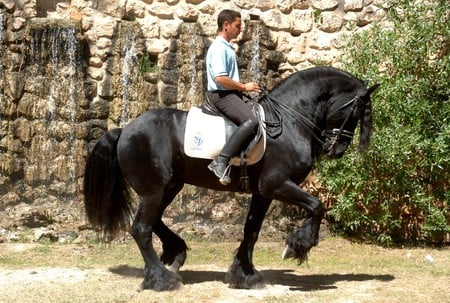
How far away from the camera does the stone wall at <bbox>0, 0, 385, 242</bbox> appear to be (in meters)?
11.2

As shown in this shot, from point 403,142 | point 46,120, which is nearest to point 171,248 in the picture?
point 403,142

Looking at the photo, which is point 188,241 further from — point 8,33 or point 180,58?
point 8,33

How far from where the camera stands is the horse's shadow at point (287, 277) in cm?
789

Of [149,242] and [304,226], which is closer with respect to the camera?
[304,226]

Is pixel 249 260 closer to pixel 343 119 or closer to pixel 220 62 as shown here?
pixel 343 119

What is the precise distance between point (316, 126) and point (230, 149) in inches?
38.2

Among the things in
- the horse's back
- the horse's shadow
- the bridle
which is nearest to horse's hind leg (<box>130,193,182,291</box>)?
the horse's back

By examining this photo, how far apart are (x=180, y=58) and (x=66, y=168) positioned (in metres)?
2.40

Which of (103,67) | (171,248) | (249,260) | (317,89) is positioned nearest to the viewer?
(317,89)

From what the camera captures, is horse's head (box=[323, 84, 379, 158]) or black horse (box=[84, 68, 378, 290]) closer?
black horse (box=[84, 68, 378, 290])

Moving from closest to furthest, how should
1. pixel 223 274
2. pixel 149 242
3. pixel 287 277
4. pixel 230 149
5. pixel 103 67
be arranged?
1. pixel 230 149
2. pixel 149 242
3. pixel 287 277
4. pixel 223 274
5. pixel 103 67

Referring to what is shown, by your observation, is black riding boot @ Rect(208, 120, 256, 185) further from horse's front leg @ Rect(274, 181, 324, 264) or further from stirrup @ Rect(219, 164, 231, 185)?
horse's front leg @ Rect(274, 181, 324, 264)

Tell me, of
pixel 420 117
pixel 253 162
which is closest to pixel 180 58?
pixel 420 117

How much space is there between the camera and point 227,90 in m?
7.43
